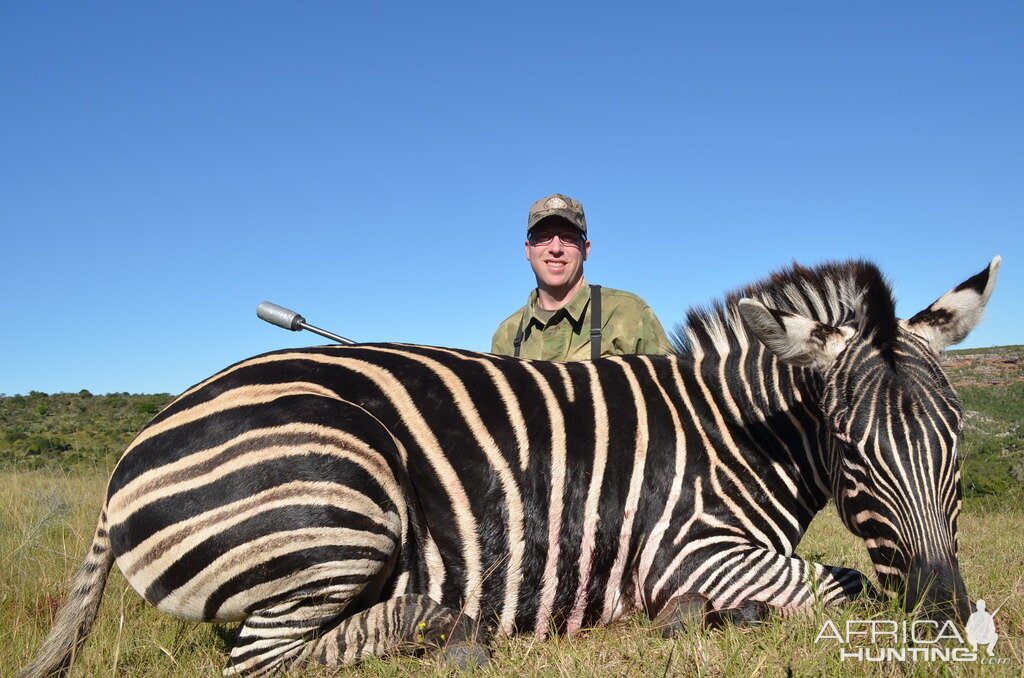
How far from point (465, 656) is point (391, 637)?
13.3 inches

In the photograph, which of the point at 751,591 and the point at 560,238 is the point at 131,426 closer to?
the point at 560,238

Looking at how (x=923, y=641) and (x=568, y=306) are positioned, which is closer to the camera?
(x=923, y=641)

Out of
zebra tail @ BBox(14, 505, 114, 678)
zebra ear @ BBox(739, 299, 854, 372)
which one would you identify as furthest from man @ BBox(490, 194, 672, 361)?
zebra tail @ BBox(14, 505, 114, 678)

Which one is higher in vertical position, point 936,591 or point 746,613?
point 936,591

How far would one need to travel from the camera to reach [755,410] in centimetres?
356

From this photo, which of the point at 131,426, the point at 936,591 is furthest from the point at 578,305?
the point at 131,426

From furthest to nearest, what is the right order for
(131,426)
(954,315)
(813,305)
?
(131,426) → (813,305) → (954,315)

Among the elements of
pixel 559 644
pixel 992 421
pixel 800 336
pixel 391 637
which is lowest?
pixel 559 644

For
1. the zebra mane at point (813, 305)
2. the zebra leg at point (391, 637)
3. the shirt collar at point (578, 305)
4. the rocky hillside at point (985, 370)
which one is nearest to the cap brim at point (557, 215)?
the shirt collar at point (578, 305)

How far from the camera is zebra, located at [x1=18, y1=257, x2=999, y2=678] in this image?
2834 mm

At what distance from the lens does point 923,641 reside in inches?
97.5

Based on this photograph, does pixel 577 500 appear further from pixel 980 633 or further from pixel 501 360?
pixel 980 633

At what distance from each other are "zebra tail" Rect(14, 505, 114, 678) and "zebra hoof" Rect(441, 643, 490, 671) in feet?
5.18

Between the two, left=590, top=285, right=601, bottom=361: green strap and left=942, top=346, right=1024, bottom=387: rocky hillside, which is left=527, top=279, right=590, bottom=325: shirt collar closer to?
left=590, top=285, right=601, bottom=361: green strap
